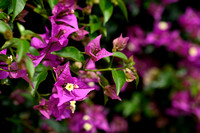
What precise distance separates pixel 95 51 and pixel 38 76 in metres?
0.16

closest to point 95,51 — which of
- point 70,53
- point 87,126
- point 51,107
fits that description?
point 70,53

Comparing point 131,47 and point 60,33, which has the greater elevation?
point 60,33

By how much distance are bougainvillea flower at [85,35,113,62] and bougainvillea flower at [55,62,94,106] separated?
66mm

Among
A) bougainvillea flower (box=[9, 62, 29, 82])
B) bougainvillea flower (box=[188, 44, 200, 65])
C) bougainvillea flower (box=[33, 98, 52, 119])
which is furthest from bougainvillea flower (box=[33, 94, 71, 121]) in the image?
bougainvillea flower (box=[188, 44, 200, 65])

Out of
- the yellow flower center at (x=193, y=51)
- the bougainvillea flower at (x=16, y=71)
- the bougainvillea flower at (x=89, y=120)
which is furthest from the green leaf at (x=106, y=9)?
the yellow flower center at (x=193, y=51)

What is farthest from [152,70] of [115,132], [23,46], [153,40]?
[23,46]

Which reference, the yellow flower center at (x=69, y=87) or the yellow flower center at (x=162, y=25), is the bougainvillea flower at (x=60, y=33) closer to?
the yellow flower center at (x=69, y=87)

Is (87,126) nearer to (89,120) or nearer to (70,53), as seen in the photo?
(89,120)

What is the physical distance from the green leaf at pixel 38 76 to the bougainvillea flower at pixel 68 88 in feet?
0.11

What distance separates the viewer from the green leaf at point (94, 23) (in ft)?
2.80

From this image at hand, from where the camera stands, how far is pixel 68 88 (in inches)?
27.1

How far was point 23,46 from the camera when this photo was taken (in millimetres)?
539

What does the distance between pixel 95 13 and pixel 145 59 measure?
949 mm

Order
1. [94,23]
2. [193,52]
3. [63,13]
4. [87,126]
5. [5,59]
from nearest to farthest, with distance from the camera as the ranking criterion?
[5,59]
[63,13]
[94,23]
[87,126]
[193,52]
